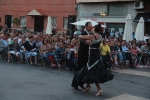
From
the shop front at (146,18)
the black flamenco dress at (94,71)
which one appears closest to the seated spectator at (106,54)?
the black flamenco dress at (94,71)

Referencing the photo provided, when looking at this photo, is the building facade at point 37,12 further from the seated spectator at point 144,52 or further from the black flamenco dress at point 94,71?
the black flamenco dress at point 94,71

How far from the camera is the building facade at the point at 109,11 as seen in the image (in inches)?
1174

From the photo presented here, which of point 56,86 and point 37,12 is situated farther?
point 37,12

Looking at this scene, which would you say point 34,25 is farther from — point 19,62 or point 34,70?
point 34,70

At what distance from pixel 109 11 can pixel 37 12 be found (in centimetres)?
931

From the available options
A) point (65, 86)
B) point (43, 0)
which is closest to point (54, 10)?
point (43, 0)

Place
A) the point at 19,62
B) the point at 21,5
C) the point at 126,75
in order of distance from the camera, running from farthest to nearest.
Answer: the point at 21,5 → the point at 19,62 → the point at 126,75

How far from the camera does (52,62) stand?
12680mm

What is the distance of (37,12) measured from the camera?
3591 cm

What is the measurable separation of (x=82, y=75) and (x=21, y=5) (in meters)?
32.0

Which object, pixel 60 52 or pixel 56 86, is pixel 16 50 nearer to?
pixel 60 52

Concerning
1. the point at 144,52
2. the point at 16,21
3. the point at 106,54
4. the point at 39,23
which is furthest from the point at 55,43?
the point at 16,21

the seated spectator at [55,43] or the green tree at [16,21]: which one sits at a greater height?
the green tree at [16,21]

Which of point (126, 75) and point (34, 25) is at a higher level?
point (34, 25)
